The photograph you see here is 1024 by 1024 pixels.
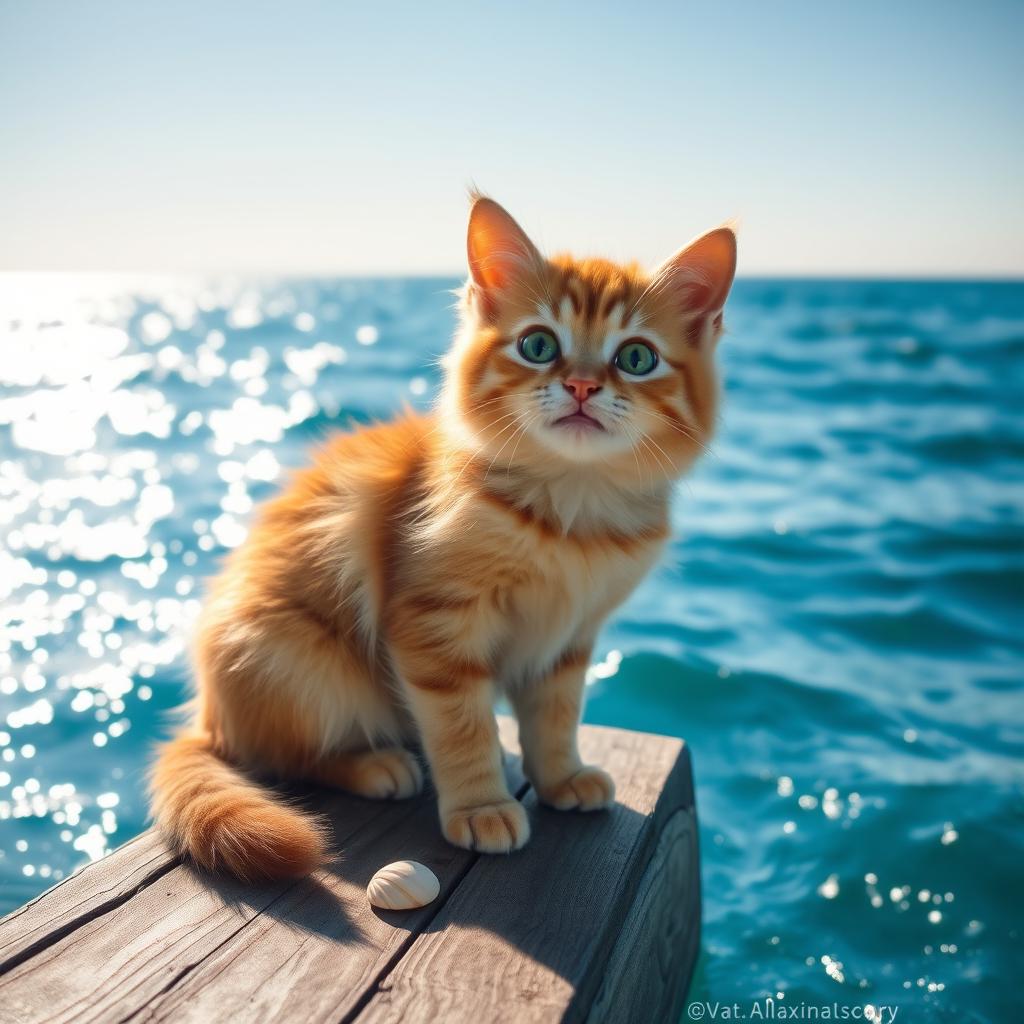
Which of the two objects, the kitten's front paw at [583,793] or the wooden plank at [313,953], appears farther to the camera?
the kitten's front paw at [583,793]

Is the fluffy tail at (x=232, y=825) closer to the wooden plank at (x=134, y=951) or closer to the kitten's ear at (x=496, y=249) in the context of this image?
the wooden plank at (x=134, y=951)

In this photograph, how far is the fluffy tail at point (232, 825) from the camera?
120 centimetres

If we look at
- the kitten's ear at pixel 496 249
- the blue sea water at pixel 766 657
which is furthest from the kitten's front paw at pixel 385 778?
the kitten's ear at pixel 496 249

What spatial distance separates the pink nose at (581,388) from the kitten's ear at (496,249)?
0.78 ft

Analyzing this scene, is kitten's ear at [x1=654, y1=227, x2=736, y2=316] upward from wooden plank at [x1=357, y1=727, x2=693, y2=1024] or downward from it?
upward

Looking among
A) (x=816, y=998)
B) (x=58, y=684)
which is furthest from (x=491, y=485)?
(x=58, y=684)

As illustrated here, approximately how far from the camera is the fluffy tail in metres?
1.20

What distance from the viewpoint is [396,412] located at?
1752mm

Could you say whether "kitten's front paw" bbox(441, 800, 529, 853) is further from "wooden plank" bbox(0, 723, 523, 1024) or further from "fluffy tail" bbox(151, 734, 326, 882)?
"fluffy tail" bbox(151, 734, 326, 882)

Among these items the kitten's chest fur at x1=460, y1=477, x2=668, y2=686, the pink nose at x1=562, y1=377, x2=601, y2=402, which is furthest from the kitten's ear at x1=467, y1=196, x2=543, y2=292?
the kitten's chest fur at x1=460, y1=477, x2=668, y2=686

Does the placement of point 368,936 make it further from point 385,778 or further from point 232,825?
point 385,778

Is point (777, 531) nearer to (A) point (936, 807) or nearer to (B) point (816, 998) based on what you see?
(A) point (936, 807)

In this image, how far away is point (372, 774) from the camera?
149 centimetres

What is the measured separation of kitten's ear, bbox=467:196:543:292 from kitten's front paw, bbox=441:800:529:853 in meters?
0.80
